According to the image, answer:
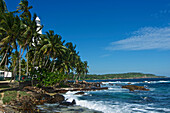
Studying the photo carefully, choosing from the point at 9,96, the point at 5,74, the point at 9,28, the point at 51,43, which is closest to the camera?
the point at 9,96

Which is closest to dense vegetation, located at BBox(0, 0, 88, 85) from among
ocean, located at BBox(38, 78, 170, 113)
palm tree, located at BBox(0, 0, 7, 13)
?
palm tree, located at BBox(0, 0, 7, 13)

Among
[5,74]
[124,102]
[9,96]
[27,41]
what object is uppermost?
[27,41]

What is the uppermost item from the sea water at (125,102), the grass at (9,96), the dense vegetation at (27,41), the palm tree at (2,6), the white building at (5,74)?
the palm tree at (2,6)

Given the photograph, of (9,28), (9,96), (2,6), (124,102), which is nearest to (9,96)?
(9,96)

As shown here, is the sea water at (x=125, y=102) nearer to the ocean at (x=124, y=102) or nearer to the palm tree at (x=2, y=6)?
the ocean at (x=124, y=102)

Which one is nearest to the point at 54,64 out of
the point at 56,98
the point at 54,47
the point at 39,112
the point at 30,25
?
the point at 54,47

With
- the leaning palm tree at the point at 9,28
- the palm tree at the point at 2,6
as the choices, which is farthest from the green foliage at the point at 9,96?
the palm tree at the point at 2,6

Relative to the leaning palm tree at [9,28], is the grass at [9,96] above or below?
below

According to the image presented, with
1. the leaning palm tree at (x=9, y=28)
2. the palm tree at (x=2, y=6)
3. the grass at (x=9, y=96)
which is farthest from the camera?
the palm tree at (x=2, y=6)

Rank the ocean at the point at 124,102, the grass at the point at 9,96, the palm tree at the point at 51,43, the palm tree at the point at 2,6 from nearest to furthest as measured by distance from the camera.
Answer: the grass at the point at 9,96, the ocean at the point at 124,102, the palm tree at the point at 2,6, the palm tree at the point at 51,43

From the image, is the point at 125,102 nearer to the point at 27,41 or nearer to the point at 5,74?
the point at 27,41

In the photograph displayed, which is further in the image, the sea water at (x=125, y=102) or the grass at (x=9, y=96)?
the sea water at (x=125, y=102)

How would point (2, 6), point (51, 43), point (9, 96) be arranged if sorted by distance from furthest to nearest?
point (51, 43) < point (2, 6) < point (9, 96)

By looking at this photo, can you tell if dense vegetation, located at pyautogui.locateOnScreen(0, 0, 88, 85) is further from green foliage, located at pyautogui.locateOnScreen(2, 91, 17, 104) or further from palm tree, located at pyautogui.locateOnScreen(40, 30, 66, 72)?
green foliage, located at pyautogui.locateOnScreen(2, 91, 17, 104)
